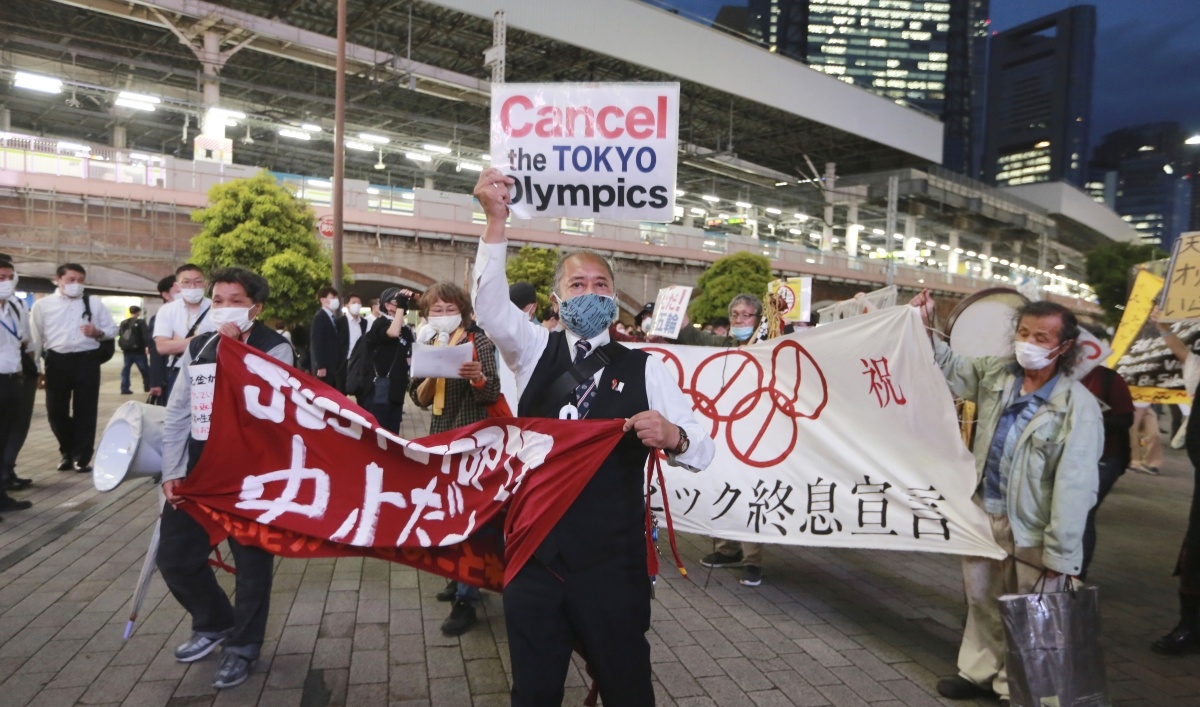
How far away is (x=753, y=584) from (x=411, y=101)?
28.3 metres

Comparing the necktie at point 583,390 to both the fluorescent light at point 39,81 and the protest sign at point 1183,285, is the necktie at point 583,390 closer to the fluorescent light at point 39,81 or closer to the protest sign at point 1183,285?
the protest sign at point 1183,285

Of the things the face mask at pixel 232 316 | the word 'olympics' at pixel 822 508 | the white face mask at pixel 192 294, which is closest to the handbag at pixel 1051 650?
the word 'olympics' at pixel 822 508

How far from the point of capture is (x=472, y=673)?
12.3ft

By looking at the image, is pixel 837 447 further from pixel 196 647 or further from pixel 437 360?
pixel 196 647

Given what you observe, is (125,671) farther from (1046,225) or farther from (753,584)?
(1046,225)

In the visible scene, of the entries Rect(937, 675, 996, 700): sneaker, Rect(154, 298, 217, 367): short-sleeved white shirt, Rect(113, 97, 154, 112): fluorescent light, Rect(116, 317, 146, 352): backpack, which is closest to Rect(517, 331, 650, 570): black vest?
Rect(937, 675, 996, 700): sneaker

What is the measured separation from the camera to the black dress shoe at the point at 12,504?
6348 millimetres

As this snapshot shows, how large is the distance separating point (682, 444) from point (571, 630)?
2.26ft

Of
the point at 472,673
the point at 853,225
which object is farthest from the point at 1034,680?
the point at 853,225

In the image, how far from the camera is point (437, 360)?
3752mm

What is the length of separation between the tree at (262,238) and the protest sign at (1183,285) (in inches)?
542

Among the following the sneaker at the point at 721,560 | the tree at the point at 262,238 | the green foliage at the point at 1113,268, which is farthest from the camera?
the green foliage at the point at 1113,268

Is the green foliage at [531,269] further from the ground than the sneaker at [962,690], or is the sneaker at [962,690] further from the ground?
the green foliage at [531,269]

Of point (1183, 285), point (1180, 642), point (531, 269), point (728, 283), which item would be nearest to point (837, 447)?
point (1180, 642)
